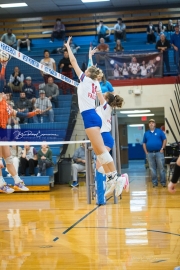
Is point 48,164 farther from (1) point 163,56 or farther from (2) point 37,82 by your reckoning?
(1) point 163,56

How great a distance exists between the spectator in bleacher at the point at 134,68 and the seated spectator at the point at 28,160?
5139 millimetres

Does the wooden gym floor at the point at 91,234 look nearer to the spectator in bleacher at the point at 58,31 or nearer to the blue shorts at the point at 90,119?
the blue shorts at the point at 90,119

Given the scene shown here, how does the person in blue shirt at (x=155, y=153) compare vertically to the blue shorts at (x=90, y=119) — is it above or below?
below

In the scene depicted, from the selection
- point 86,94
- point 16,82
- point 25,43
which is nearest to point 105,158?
point 86,94

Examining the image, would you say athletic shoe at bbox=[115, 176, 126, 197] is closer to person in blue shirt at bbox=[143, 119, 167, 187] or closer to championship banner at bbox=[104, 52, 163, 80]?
person in blue shirt at bbox=[143, 119, 167, 187]

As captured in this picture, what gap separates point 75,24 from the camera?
87.4 ft

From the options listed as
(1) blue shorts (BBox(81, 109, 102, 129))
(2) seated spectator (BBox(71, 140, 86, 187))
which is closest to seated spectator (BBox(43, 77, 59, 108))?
(2) seated spectator (BBox(71, 140, 86, 187))

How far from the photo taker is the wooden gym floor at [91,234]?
5.76 m

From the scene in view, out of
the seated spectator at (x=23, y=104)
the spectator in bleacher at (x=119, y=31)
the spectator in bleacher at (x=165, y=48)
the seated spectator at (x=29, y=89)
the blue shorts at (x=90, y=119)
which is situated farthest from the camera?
the spectator in bleacher at (x=119, y=31)

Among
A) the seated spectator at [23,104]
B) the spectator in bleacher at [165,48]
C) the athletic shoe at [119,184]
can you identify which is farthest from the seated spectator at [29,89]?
the athletic shoe at [119,184]

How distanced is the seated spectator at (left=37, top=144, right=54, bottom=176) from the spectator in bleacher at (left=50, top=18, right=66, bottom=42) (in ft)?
34.0

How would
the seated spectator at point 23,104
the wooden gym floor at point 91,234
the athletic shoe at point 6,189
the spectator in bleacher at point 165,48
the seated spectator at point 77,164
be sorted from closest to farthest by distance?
1. the wooden gym floor at point 91,234
2. the athletic shoe at point 6,189
3. the seated spectator at point 23,104
4. the seated spectator at point 77,164
5. the spectator in bleacher at point 165,48

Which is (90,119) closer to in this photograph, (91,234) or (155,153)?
(91,234)

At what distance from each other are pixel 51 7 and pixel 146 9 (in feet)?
16.8
